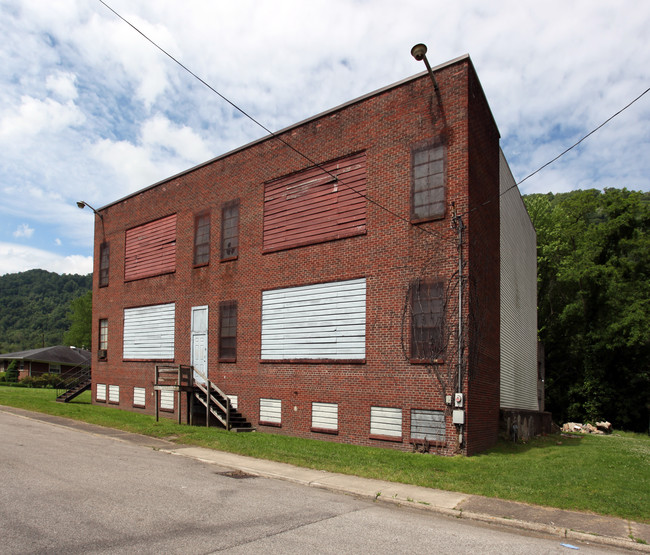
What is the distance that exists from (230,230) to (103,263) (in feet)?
37.3

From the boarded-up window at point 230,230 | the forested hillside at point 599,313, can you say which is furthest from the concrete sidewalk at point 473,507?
the forested hillside at point 599,313

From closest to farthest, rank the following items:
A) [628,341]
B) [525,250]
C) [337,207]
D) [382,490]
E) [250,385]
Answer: [382,490] < [337,207] < [250,385] < [525,250] < [628,341]

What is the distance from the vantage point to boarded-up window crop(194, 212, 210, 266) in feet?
75.7

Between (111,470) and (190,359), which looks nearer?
(111,470)

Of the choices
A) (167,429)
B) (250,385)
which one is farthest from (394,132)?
(167,429)

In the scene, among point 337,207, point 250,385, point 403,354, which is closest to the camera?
point 403,354

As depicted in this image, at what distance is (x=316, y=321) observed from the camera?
1825 cm

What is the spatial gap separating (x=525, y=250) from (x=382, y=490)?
17.8 metres

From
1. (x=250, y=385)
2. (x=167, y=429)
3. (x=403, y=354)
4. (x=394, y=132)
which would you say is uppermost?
(x=394, y=132)

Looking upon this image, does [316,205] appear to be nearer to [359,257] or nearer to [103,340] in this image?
[359,257]

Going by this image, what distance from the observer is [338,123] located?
18.5m

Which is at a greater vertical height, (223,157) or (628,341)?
(223,157)

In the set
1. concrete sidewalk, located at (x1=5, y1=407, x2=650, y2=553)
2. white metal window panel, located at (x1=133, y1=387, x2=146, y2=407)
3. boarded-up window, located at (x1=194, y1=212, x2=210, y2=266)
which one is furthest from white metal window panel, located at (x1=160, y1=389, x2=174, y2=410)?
concrete sidewalk, located at (x1=5, y1=407, x2=650, y2=553)

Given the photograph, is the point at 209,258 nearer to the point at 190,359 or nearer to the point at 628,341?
the point at 190,359
